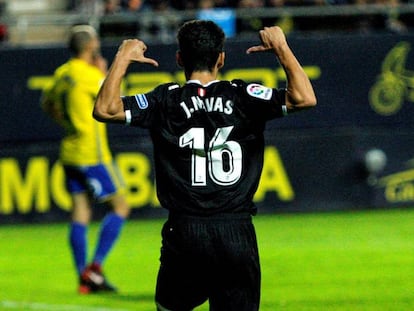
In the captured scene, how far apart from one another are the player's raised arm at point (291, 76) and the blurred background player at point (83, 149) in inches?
187

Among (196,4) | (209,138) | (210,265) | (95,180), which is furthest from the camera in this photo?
(196,4)

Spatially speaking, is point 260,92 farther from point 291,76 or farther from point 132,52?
point 132,52

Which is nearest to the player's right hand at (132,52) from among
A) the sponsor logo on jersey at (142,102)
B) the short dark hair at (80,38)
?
the sponsor logo on jersey at (142,102)

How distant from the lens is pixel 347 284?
34.4 feet

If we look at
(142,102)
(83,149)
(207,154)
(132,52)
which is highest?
(132,52)

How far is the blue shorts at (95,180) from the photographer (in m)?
10.6

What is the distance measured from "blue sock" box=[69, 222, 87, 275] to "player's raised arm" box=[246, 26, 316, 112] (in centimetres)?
491

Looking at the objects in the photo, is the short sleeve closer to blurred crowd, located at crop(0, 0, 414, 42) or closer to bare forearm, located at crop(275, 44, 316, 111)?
bare forearm, located at crop(275, 44, 316, 111)

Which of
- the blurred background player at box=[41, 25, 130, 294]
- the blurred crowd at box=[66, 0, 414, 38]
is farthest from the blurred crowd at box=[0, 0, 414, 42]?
the blurred background player at box=[41, 25, 130, 294]

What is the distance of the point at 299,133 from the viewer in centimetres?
1605

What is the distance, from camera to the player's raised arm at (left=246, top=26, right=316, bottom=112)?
Answer: 5840 millimetres

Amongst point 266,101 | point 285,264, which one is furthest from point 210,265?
point 285,264

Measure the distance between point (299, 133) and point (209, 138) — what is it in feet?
33.5

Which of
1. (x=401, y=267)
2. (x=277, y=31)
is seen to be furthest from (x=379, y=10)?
(x=277, y=31)
